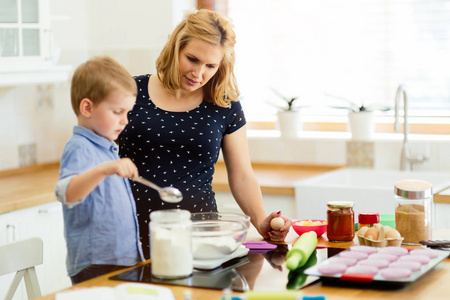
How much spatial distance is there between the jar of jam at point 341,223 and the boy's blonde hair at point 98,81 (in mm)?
665

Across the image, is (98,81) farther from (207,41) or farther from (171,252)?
(207,41)

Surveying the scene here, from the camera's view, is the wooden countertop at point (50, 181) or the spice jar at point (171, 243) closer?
the spice jar at point (171, 243)

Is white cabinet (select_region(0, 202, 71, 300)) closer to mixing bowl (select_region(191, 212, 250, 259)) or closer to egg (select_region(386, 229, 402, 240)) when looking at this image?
mixing bowl (select_region(191, 212, 250, 259))

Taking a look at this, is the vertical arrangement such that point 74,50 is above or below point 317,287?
above

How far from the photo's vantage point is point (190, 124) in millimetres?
2188

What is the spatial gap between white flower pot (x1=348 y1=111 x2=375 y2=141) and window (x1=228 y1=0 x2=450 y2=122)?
7.2 inches

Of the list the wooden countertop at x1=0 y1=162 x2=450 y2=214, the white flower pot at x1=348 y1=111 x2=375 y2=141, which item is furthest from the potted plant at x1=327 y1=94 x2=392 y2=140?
the wooden countertop at x1=0 y1=162 x2=450 y2=214

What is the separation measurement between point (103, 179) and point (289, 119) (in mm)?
2315

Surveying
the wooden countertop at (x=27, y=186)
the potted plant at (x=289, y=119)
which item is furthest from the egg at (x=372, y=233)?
the potted plant at (x=289, y=119)

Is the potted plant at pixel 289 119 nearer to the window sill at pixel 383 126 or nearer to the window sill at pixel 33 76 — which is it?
the window sill at pixel 383 126

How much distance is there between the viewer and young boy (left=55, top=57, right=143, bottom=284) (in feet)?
5.11

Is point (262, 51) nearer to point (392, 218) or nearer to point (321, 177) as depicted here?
point (321, 177)

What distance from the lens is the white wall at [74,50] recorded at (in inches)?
145

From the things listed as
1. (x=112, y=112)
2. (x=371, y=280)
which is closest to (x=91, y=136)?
(x=112, y=112)
